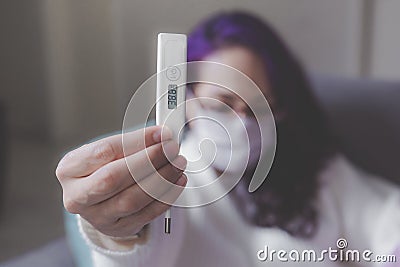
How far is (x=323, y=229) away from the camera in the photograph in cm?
58

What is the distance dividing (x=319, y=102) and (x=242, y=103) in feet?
0.34

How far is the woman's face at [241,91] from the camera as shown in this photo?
0.55m

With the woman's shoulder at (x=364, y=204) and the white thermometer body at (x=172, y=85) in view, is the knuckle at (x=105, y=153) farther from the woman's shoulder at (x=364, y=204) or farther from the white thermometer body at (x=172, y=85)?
the woman's shoulder at (x=364, y=204)

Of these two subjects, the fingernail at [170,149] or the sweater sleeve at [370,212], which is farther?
the sweater sleeve at [370,212]

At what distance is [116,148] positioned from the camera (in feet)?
1.44

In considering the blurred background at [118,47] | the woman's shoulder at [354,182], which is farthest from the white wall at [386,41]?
the woman's shoulder at [354,182]

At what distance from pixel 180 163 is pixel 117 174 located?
0.06 m

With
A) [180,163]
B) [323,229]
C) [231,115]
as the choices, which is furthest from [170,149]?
[323,229]

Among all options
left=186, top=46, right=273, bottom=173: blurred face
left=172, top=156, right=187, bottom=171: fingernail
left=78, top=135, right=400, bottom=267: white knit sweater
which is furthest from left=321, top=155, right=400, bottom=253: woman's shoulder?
left=172, top=156, right=187, bottom=171: fingernail

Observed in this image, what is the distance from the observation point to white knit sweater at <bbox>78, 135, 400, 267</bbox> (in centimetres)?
57

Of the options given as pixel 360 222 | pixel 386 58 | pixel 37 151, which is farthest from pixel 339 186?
pixel 37 151

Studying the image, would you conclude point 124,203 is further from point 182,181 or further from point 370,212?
point 370,212

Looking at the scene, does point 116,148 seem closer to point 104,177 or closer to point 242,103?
point 104,177

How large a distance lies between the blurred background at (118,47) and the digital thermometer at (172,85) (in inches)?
2.4
